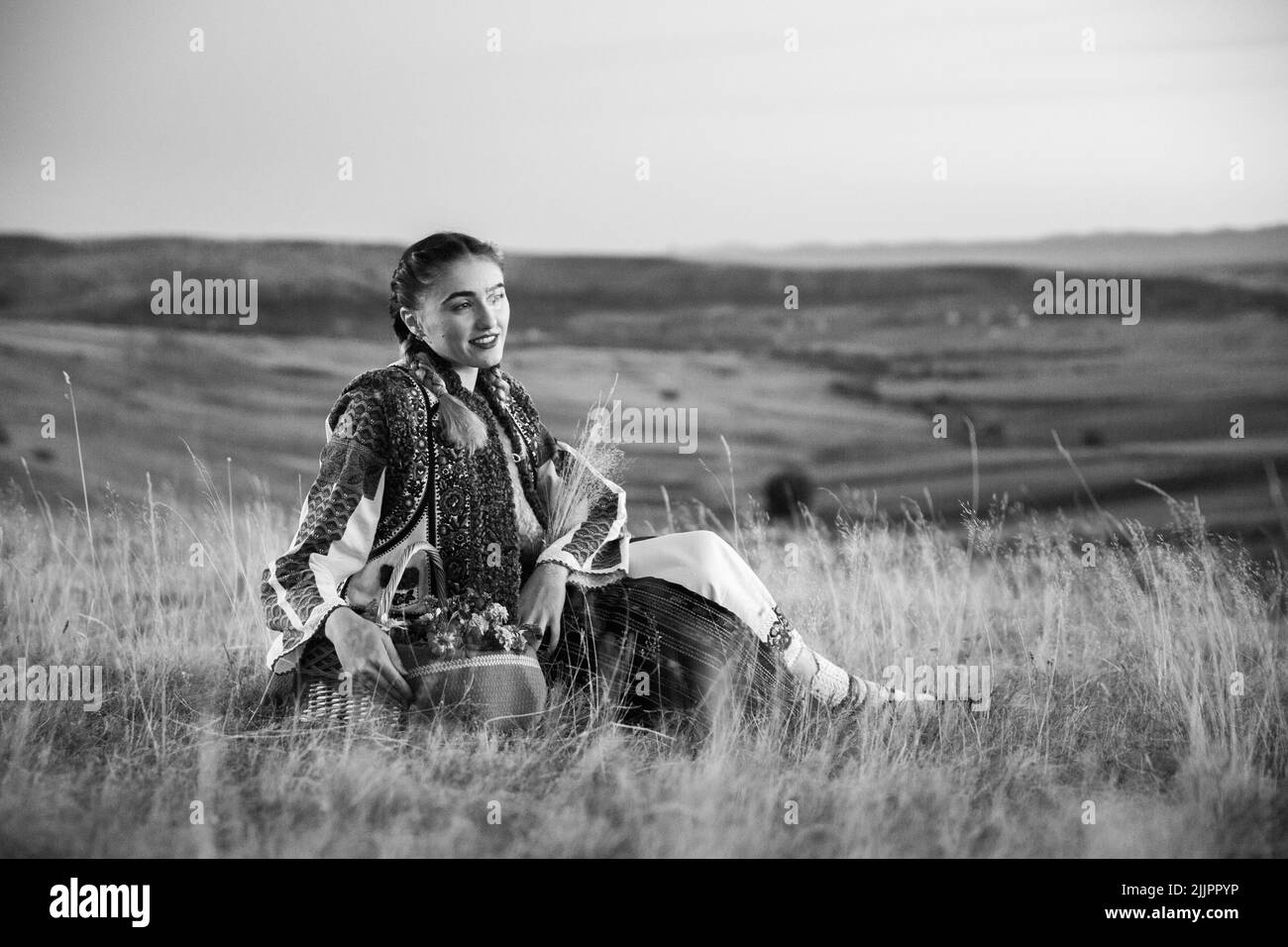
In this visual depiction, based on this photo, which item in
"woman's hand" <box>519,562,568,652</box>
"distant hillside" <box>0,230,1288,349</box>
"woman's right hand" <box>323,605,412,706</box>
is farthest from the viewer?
"distant hillside" <box>0,230,1288,349</box>

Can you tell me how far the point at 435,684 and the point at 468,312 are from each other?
2.76ft

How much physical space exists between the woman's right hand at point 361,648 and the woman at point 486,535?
103mm

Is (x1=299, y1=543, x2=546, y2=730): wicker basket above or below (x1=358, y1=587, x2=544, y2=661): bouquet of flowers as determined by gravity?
below

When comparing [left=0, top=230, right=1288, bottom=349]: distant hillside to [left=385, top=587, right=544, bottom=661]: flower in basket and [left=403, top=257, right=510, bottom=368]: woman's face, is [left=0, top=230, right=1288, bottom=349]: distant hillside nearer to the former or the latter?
[left=403, top=257, right=510, bottom=368]: woman's face

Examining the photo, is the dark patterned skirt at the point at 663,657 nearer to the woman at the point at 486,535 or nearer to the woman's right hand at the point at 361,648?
the woman at the point at 486,535

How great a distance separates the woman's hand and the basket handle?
19 cm

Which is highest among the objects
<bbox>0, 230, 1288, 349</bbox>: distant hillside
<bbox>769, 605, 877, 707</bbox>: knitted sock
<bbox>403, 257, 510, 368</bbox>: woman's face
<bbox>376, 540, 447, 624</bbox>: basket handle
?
<bbox>0, 230, 1288, 349</bbox>: distant hillside

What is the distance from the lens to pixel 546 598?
3164 mm

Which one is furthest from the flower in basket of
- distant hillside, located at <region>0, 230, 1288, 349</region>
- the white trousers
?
distant hillside, located at <region>0, 230, 1288, 349</region>

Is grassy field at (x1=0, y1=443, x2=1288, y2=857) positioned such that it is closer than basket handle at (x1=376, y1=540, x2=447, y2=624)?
Yes

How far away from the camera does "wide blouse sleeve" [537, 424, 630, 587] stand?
322 cm

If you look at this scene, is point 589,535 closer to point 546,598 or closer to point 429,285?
point 546,598

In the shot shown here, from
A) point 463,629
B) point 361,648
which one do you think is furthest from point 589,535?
point 361,648

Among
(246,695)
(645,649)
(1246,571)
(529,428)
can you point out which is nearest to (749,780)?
(645,649)
